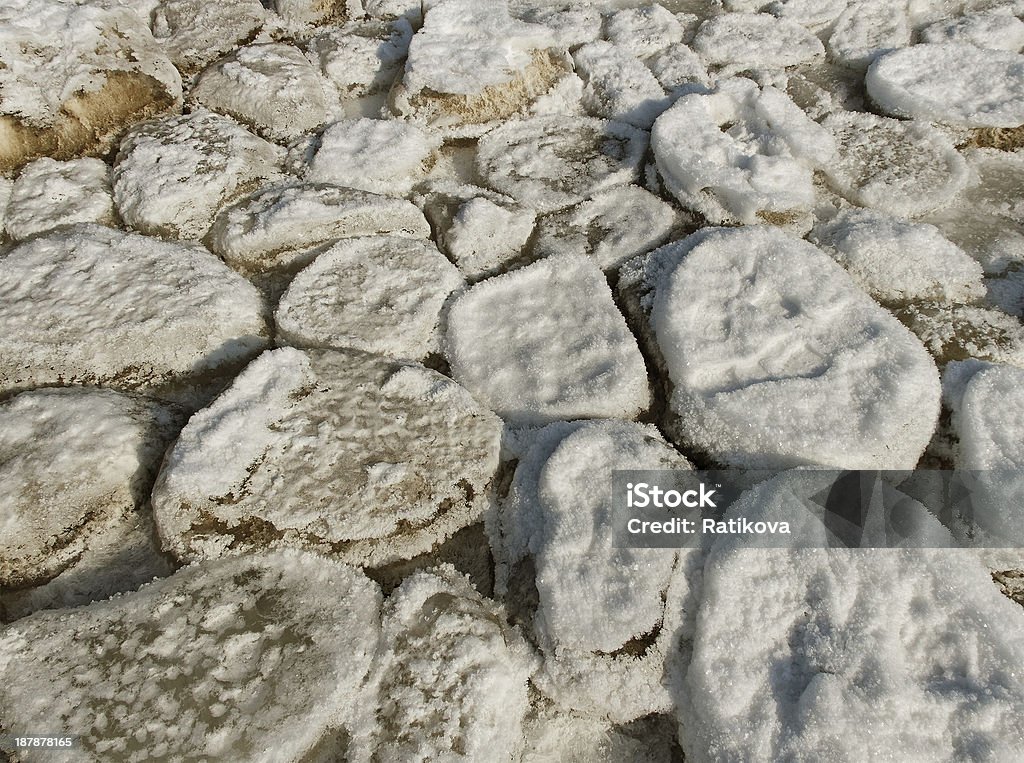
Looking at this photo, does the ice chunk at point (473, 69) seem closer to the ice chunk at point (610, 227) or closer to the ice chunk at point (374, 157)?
the ice chunk at point (374, 157)

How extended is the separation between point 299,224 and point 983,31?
99.9 inches

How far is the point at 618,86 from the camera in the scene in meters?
2.37

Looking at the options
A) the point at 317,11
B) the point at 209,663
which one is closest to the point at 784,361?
the point at 209,663

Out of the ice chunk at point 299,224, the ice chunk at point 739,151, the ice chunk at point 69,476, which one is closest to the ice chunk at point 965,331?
the ice chunk at point 739,151

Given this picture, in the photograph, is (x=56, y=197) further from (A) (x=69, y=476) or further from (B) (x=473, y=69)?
(B) (x=473, y=69)

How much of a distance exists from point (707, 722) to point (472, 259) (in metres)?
1.25

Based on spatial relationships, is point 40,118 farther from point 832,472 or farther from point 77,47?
point 832,472

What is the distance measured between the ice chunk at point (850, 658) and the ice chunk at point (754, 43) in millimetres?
1929

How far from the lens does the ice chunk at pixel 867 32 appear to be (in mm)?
2549

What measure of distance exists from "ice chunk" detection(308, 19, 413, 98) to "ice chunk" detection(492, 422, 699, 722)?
1787 mm

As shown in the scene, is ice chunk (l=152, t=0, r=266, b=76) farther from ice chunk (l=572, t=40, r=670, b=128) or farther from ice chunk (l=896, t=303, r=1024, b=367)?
ice chunk (l=896, t=303, r=1024, b=367)

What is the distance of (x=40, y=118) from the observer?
6.99ft

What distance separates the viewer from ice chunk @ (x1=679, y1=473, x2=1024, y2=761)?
3.50 feet

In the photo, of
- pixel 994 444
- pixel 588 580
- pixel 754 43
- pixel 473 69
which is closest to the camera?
pixel 588 580
